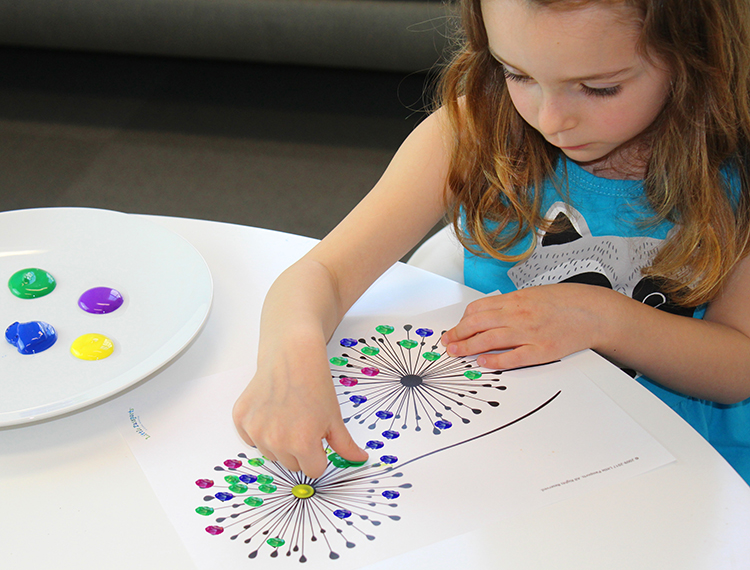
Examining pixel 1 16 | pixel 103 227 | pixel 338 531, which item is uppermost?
pixel 1 16

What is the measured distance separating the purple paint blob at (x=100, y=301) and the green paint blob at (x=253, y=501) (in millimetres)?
234

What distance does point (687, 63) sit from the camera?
582mm

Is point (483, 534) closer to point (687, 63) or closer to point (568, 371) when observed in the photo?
point (568, 371)

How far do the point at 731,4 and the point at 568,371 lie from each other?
32 centimetres

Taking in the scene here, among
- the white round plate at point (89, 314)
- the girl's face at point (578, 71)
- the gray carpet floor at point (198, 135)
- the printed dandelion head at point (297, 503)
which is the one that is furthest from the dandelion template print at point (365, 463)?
the gray carpet floor at point (198, 135)

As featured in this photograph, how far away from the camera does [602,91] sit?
58 cm

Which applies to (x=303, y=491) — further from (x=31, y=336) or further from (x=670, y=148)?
(x=670, y=148)

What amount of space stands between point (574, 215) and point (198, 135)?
1.62 meters

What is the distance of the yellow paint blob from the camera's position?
569 millimetres

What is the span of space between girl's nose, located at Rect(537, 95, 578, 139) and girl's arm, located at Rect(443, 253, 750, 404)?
15 centimetres

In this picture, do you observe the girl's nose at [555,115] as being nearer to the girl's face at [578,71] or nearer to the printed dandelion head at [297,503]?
the girl's face at [578,71]

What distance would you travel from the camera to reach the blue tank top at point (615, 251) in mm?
750

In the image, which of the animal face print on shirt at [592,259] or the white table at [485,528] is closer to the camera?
the white table at [485,528]

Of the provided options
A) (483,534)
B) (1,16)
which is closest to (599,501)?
(483,534)
